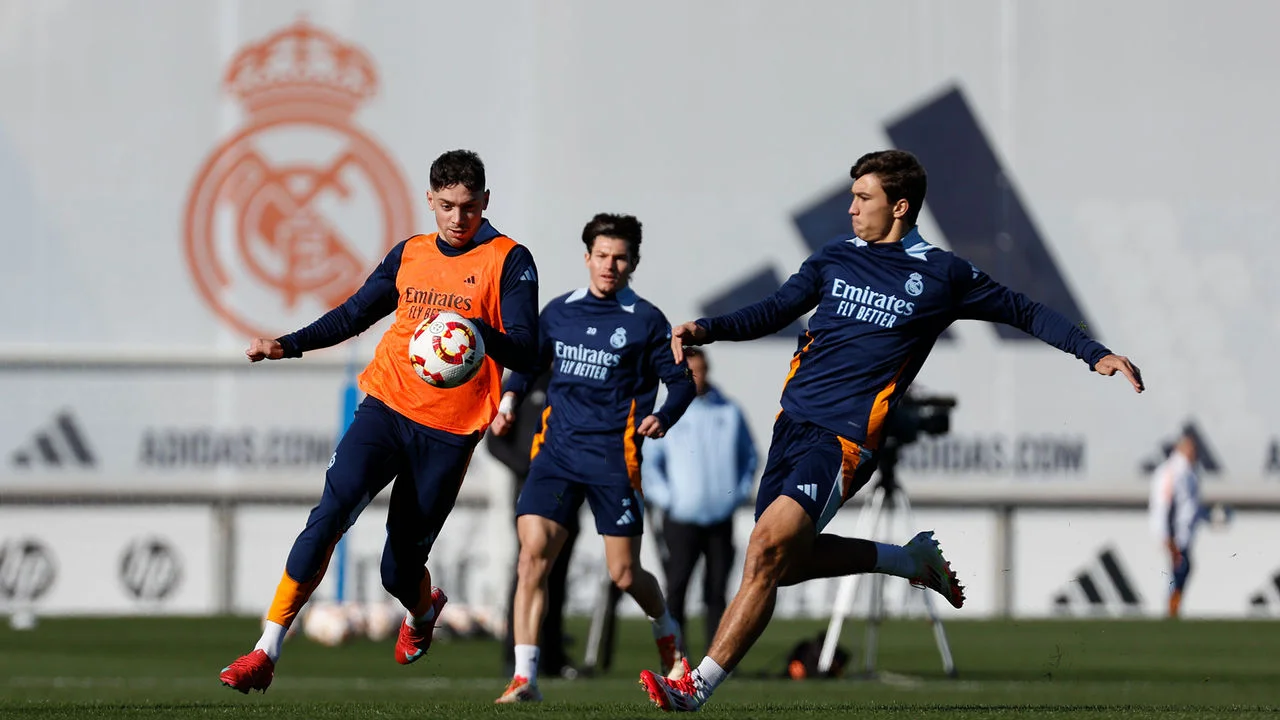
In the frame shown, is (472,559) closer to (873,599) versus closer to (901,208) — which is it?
(873,599)

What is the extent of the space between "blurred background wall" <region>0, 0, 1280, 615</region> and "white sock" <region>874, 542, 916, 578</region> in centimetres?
1205

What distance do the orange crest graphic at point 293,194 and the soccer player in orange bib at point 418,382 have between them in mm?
11916

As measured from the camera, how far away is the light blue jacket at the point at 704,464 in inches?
557

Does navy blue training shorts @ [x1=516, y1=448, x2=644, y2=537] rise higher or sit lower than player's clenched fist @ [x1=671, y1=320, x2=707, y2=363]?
lower

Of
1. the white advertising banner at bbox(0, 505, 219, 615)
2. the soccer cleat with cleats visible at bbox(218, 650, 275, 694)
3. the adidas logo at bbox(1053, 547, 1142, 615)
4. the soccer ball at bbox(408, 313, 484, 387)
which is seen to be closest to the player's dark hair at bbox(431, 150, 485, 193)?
the soccer ball at bbox(408, 313, 484, 387)

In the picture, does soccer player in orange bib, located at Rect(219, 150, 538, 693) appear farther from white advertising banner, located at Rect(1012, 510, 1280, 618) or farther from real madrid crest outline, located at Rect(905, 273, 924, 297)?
white advertising banner, located at Rect(1012, 510, 1280, 618)

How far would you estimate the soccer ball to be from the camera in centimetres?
814

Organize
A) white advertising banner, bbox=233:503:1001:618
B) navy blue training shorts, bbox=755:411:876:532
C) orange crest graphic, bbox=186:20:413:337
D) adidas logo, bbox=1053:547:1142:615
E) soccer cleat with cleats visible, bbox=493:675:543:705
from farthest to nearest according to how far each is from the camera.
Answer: adidas logo, bbox=1053:547:1142:615 → orange crest graphic, bbox=186:20:413:337 → white advertising banner, bbox=233:503:1001:618 → soccer cleat with cleats visible, bbox=493:675:543:705 → navy blue training shorts, bbox=755:411:876:532

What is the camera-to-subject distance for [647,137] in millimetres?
21125

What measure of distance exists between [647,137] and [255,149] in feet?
13.1

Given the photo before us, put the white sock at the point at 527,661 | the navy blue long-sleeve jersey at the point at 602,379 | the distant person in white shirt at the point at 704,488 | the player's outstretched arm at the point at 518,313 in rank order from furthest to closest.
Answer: the distant person in white shirt at the point at 704,488
the navy blue long-sleeve jersey at the point at 602,379
the white sock at the point at 527,661
the player's outstretched arm at the point at 518,313

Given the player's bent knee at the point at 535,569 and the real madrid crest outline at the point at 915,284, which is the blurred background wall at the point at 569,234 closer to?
the player's bent knee at the point at 535,569

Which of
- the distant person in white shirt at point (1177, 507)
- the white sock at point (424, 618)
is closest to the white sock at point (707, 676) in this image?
the white sock at point (424, 618)

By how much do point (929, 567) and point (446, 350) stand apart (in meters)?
2.22
